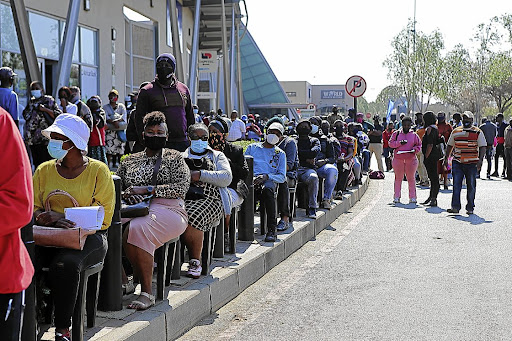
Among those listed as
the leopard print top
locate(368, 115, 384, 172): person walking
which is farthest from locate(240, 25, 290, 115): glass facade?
the leopard print top

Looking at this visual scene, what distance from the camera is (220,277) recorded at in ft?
23.2

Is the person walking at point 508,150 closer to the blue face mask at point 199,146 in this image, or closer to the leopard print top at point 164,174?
the blue face mask at point 199,146

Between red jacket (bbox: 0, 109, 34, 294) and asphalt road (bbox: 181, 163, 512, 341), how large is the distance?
8.82ft

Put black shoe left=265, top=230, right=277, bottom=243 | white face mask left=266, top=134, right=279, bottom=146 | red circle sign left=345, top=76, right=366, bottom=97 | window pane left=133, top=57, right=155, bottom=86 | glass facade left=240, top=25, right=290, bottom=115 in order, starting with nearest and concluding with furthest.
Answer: black shoe left=265, top=230, right=277, bottom=243 < white face mask left=266, top=134, right=279, bottom=146 < red circle sign left=345, top=76, right=366, bottom=97 < window pane left=133, top=57, right=155, bottom=86 < glass facade left=240, top=25, right=290, bottom=115

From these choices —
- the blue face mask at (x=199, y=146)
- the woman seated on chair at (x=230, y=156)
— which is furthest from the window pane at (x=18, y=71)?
the blue face mask at (x=199, y=146)

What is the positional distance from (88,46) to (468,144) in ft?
39.5

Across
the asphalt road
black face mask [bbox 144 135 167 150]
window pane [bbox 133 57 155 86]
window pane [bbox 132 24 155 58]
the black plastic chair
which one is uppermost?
window pane [bbox 132 24 155 58]

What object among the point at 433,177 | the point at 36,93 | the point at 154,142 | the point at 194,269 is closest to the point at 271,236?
the point at 194,269

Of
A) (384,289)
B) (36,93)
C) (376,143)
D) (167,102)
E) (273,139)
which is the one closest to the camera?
(384,289)

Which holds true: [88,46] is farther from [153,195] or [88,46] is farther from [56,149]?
[56,149]

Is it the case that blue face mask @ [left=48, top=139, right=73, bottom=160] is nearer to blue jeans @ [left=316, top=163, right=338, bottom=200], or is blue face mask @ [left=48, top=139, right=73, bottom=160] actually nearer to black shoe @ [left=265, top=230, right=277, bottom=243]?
black shoe @ [left=265, top=230, right=277, bottom=243]

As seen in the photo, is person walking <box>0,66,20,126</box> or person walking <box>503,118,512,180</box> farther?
person walking <box>503,118,512,180</box>

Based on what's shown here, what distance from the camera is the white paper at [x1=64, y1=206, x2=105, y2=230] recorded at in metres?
4.96

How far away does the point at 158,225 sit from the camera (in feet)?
20.3
